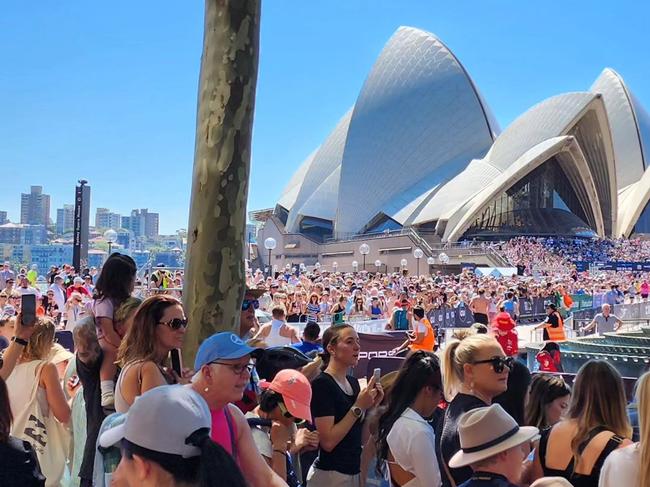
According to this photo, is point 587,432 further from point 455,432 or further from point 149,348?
point 149,348

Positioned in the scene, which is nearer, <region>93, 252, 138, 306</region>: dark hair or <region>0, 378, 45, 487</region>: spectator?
<region>0, 378, 45, 487</region>: spectator

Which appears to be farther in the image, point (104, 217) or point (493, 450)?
point (104, 217)

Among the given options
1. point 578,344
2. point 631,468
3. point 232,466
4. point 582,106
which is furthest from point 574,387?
point 582,106

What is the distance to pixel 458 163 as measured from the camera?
5234 centimetres

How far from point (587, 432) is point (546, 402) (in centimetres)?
85

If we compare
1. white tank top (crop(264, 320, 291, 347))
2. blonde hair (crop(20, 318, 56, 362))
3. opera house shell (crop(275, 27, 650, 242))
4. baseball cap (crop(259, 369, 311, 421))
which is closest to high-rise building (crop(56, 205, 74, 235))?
opera house shell (crop(275, 27, 650, 242))

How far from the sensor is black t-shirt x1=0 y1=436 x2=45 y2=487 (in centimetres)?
204

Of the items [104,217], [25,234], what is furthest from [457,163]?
[104,217]

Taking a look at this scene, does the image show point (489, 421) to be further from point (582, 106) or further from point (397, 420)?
point (582, 106)

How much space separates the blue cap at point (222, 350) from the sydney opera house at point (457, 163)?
142 ft

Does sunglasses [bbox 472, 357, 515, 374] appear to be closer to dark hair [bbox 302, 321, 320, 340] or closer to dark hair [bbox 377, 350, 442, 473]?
dark hair [bbox 377, 350, 442, 473]

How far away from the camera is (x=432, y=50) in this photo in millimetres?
52188

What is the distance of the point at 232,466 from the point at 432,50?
53.6 meters

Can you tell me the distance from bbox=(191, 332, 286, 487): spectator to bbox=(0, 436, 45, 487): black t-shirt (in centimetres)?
53
